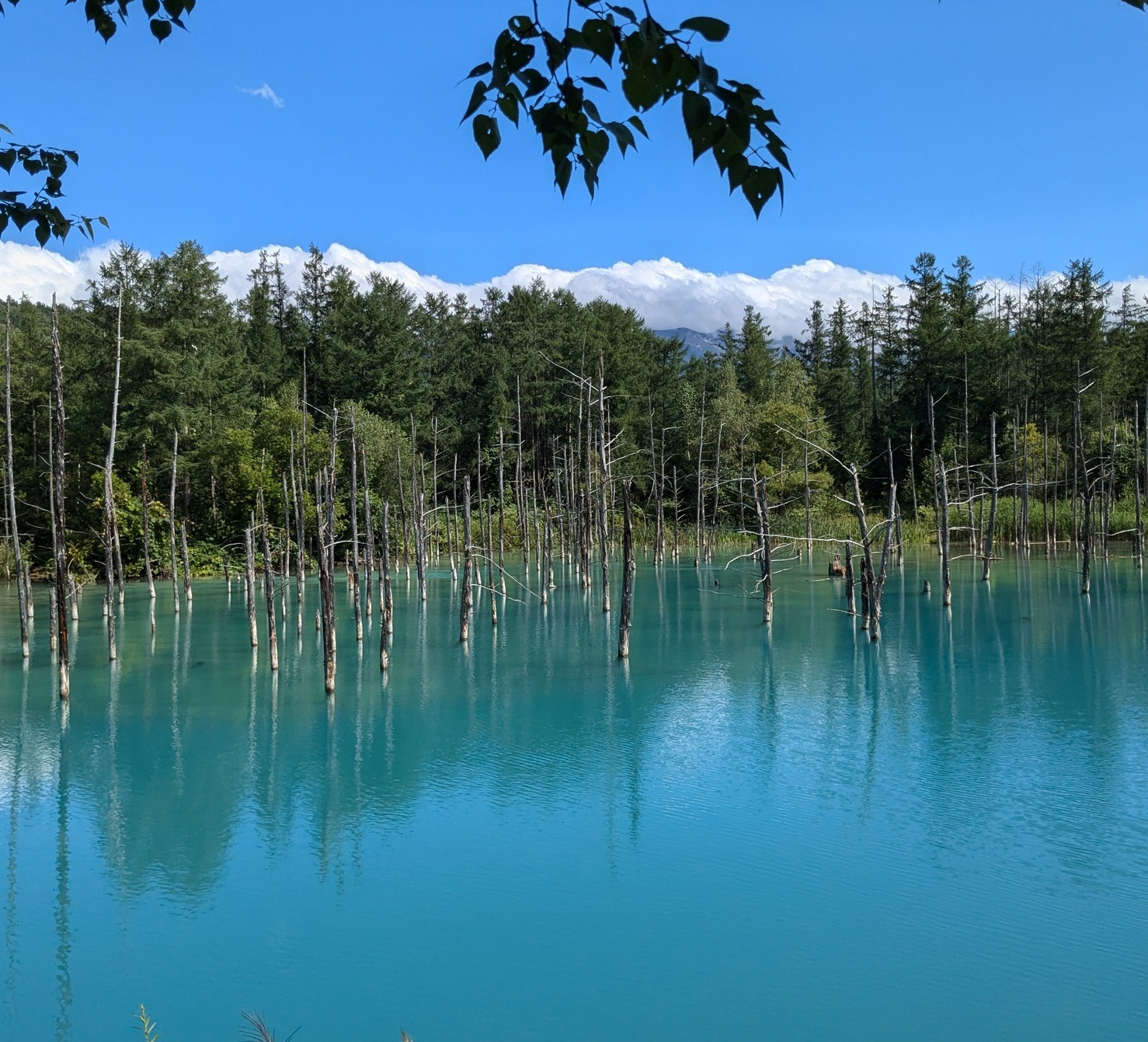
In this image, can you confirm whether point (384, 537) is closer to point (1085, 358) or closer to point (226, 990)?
point (226, 990)

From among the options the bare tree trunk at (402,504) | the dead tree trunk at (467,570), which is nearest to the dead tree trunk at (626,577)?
the dead tree trunk at (467,570)

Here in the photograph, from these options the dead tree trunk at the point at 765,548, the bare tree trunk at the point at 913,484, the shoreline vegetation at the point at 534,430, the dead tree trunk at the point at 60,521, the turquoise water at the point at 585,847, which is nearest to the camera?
the turquoise water at the point at 585,847

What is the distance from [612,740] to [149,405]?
93.5 ft

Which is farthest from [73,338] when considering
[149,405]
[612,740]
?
[612,740]

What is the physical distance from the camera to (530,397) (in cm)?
4975

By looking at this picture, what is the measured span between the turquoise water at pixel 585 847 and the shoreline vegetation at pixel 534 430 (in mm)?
5194

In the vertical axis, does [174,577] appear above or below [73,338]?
below

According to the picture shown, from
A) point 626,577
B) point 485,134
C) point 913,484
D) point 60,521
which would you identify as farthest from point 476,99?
point 913,484

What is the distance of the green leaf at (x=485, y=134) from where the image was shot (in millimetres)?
2756

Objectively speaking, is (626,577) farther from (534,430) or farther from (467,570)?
(534,430)

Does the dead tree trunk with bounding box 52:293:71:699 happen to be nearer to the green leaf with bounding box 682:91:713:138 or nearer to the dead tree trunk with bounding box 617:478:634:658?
the dead tree trunk with bounding box 617:478:634:658

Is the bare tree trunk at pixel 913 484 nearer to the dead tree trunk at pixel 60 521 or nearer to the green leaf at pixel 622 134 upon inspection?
the dead tree trunk at pixel 60 521

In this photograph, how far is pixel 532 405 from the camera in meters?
49.7

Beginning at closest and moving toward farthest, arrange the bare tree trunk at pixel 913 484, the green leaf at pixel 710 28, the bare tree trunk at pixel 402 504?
the green leaf at pixel 710 28 < the bare tree trunk at pixel 402 504 < the bare tree trunk at pixel 913 484
